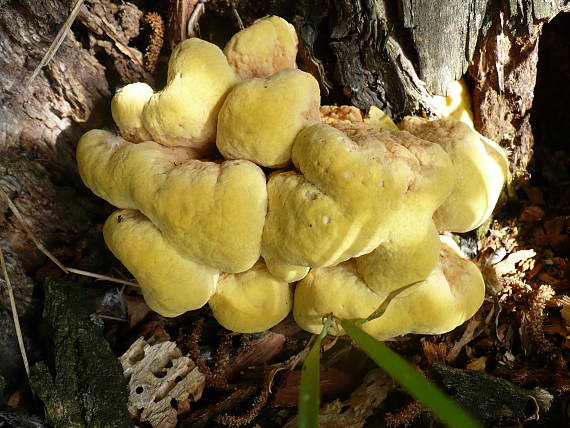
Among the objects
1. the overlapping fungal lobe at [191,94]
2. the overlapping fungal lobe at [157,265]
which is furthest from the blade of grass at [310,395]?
the overlapping fungal lobe at [191,94]

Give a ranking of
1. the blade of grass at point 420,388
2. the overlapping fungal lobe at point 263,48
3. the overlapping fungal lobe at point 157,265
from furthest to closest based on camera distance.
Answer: the overlapping fungal lobe at point 263,48
the overlapping fungal lobe at point 157,265
the blade of grass at point 420,388

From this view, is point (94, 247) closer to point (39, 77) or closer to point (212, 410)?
point (39, 77)

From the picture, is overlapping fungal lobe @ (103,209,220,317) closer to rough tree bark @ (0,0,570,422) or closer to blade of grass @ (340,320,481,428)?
rough tree bark @ (0,0,570,422)

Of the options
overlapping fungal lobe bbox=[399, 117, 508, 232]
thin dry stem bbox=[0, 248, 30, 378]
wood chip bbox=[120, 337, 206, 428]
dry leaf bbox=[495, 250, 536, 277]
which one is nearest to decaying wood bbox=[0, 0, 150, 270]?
thin dry stem bbox=[0, 248, 30, 378]

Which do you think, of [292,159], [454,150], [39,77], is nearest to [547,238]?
[454,150]

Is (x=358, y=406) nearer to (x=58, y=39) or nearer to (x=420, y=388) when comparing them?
(x=420, y=388)

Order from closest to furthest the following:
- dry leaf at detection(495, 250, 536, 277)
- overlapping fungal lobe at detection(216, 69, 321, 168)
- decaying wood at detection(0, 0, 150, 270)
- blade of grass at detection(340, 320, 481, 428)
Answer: blade of grass at detection(340, 320, 481, 428) < overlapping fungal lobe at detection(216, 69, 321, 168) < decaying wood at detection(0, 0, 150, 270) < dry leaf at detection(495, 250, 536, 277)

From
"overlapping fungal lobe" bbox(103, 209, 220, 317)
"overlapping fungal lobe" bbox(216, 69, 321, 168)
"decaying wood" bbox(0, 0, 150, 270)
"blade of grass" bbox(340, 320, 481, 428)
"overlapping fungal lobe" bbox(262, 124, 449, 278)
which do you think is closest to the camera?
"blade of grass" bbox(340, 320, 481, 428)

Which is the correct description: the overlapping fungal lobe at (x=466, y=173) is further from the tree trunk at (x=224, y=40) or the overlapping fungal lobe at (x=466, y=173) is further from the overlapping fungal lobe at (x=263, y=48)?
the overlapping fungal lobe at (x=263, y=48)
